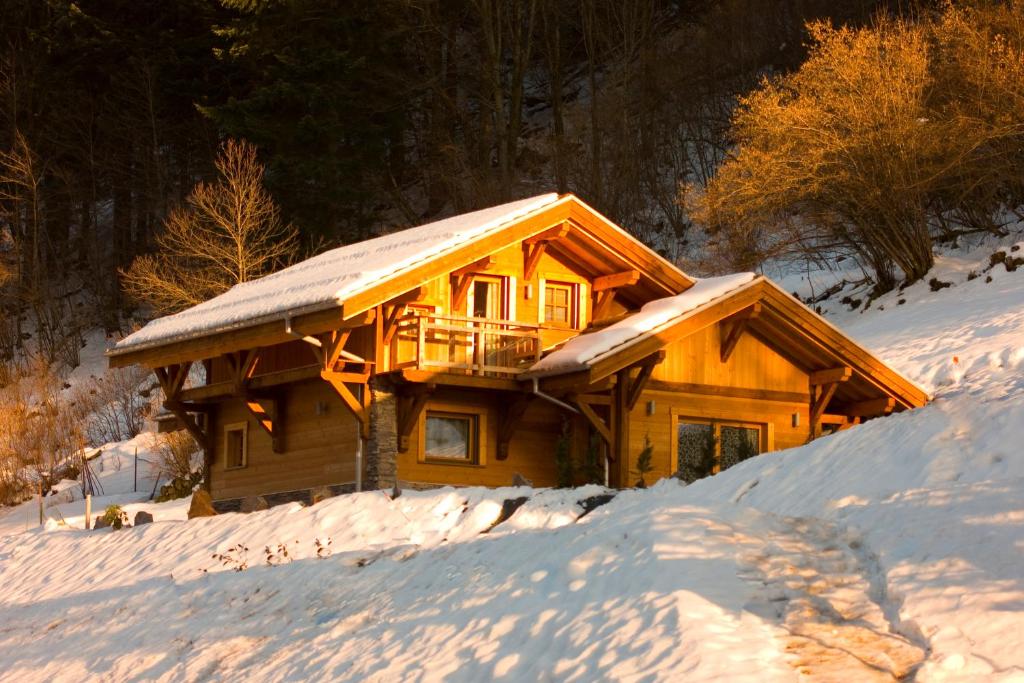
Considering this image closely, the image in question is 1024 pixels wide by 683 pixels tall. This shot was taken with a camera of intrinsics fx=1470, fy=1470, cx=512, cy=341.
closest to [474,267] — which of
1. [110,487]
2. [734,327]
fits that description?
[734,327]

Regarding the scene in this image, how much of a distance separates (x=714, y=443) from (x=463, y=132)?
29.2 metres

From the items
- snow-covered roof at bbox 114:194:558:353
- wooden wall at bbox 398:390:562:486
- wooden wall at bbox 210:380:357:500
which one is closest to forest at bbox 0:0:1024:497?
snow-covered roof at bbox 114:194:558:353

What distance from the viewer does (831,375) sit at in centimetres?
2839

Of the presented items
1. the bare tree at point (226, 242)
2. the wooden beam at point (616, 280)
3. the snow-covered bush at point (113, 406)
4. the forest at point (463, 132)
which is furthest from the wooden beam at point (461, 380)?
the snow-covered bush at point (113, 406)

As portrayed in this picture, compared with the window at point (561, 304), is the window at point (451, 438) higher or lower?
lower

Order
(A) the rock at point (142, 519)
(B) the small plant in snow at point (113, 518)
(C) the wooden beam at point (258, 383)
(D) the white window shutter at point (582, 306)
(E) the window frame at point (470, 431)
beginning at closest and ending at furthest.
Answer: (A) the rock at point (142, 519)
(B) the small plant in snow at point (113, 518)
(C) the wooden beam at point (258, 383)
(E) the window frame at point (470, 431)
(D) the white window shutter at point (582, 306)

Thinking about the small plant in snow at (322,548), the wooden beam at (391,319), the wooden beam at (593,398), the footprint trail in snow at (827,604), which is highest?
the wooden beam at (391,319)

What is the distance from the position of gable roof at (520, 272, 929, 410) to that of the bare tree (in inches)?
558

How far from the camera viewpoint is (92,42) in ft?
165

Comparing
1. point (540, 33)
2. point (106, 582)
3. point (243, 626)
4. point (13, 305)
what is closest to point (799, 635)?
point (243, 626)

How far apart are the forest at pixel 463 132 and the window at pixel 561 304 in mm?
10620

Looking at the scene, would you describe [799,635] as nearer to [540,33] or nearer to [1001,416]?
[1001,416]

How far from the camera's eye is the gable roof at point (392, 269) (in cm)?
2373

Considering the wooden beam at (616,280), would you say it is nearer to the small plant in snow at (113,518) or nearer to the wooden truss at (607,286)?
the wooden truss at (607,286)
